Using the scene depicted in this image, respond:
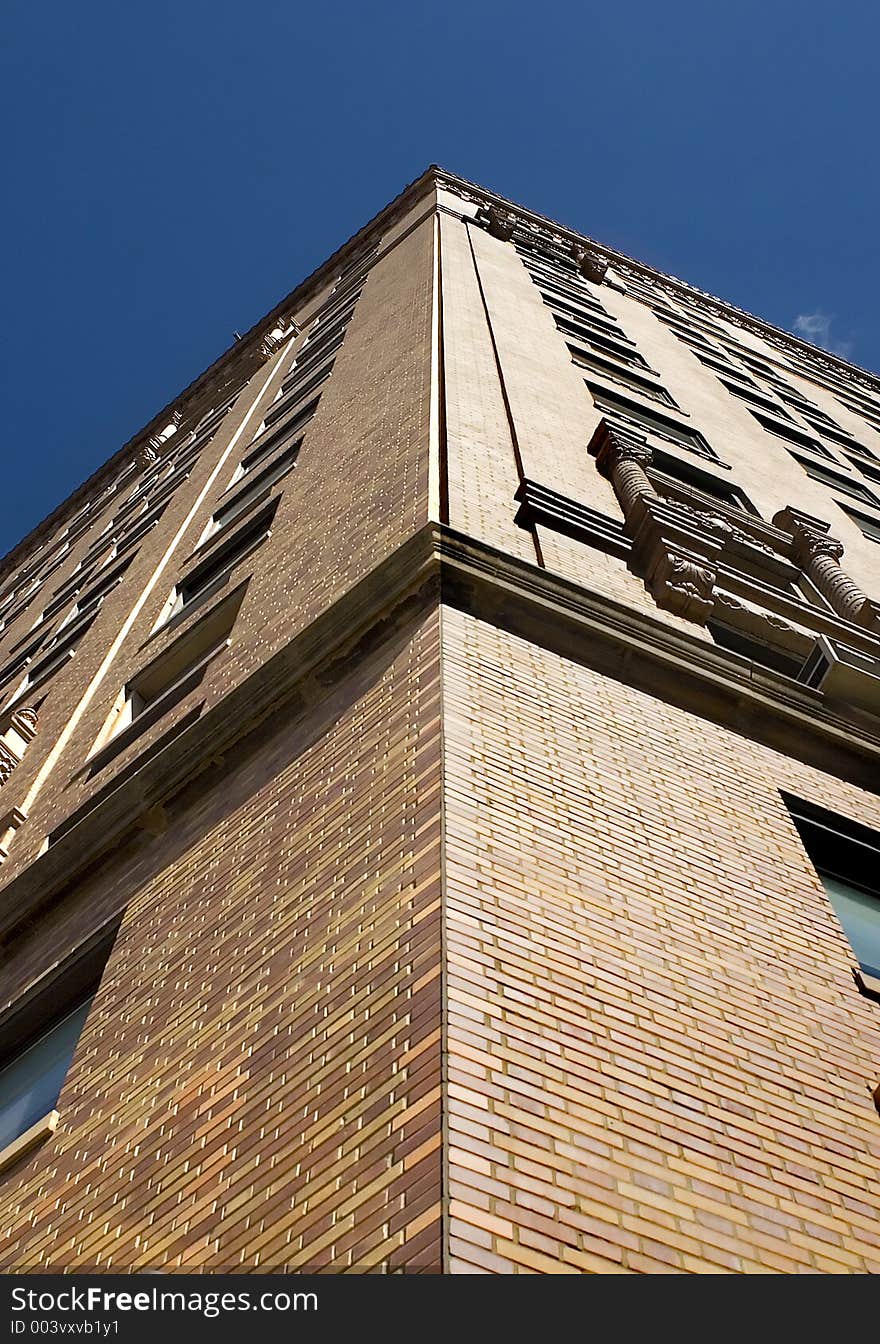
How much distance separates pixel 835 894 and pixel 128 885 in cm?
414

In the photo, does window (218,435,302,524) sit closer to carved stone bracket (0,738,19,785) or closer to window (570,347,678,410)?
carved stone bracket (0,738,19,785)

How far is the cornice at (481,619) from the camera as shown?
8117 millimetres

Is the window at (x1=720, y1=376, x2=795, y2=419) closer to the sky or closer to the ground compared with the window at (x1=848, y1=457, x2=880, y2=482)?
closer to the sky

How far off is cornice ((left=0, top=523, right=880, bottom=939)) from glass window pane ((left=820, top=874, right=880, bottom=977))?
1.00 meters

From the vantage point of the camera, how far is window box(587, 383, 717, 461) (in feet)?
53.7

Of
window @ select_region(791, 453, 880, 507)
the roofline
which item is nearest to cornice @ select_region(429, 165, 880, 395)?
the roofline

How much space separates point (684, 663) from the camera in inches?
332

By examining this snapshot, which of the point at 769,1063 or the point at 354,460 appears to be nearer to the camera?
the point at 769,1063

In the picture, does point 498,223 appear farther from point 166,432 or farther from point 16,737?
point 16,737

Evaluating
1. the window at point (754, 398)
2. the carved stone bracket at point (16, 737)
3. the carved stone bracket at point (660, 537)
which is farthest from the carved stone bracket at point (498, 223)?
the carved stone bracket at point (16, 737)

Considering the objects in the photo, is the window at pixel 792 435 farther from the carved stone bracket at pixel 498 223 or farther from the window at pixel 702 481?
the carved stone bracket at pixel 498 223

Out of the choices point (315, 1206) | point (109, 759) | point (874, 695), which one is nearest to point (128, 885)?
point (109, 759)
